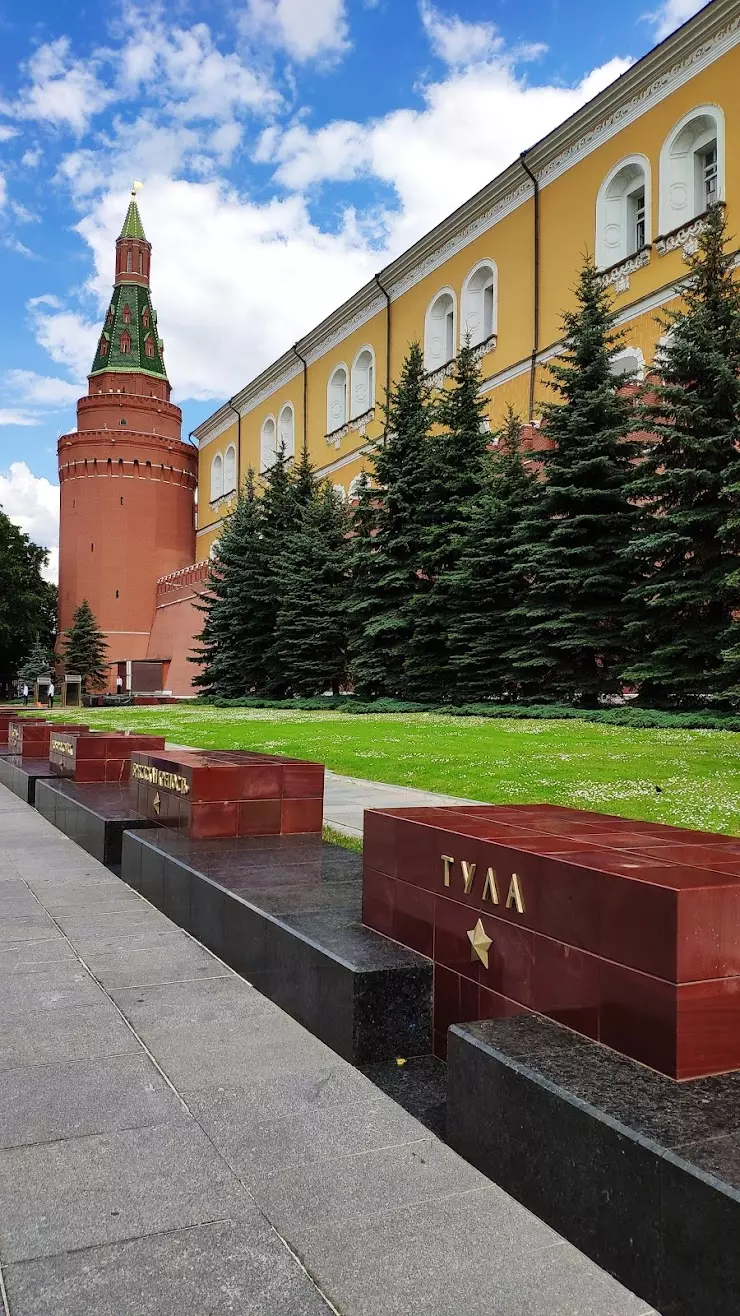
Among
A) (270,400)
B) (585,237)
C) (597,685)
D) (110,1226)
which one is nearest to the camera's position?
(110,1226)

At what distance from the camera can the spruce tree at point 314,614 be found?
2686cm

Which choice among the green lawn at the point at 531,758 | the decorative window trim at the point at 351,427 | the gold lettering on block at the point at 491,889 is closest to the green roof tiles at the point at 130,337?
the decorative window trim at the point at 351,427

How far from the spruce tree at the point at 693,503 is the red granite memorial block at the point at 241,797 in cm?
1066

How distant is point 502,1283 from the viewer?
73.3 inches

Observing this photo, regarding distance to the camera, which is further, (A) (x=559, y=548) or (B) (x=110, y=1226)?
(A) (x=559, y=548)

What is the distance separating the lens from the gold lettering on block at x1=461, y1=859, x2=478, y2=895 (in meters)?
3.05

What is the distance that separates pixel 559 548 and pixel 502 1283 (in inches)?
652

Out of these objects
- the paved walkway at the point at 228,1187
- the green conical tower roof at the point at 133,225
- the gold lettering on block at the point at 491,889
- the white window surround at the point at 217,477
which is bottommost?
the paved walkway at the point at 228,1187

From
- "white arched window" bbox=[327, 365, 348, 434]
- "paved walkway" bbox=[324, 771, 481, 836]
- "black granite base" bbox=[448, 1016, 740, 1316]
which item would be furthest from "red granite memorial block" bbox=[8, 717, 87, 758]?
"white arched window" bbox=[327, 365, 348, 434]

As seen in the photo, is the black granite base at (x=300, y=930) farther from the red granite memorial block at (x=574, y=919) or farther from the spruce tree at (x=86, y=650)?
Answer: the spruce tree at (x=86, y=650)

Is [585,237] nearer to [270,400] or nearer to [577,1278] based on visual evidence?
[270,400]

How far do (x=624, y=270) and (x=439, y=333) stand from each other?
10445 mm

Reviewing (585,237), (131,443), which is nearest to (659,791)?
(585,237)

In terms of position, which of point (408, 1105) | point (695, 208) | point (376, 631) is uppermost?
point (695, 208)
